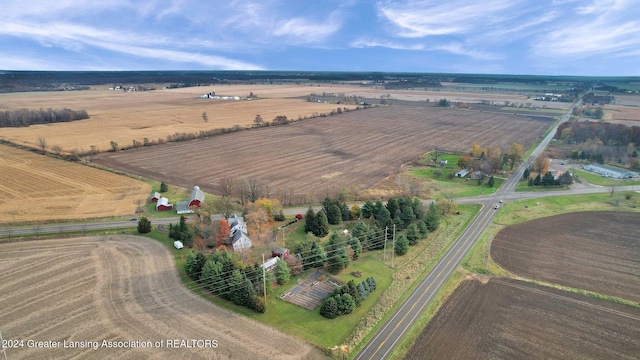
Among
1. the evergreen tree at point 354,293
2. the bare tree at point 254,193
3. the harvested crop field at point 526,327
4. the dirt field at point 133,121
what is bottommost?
the harvested crop field at point 526,327

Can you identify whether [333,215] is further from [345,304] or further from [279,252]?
[345,304]

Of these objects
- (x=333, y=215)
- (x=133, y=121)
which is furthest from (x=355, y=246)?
(x=133, y=121)

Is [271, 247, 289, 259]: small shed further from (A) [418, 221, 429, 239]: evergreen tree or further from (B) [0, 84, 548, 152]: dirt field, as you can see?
(B) [0, 84, 548, 152]: dirt field

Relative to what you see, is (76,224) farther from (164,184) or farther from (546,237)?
(546,237)

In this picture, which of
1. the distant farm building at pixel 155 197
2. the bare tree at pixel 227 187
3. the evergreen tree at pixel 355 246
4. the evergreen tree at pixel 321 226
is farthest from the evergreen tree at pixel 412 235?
the distant farm building at pixel 155 197

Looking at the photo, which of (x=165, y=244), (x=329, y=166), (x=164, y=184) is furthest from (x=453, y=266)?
(x=164, y=184)

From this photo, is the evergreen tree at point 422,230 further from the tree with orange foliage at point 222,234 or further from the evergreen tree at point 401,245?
the tree with orange foliage at point 222,234
